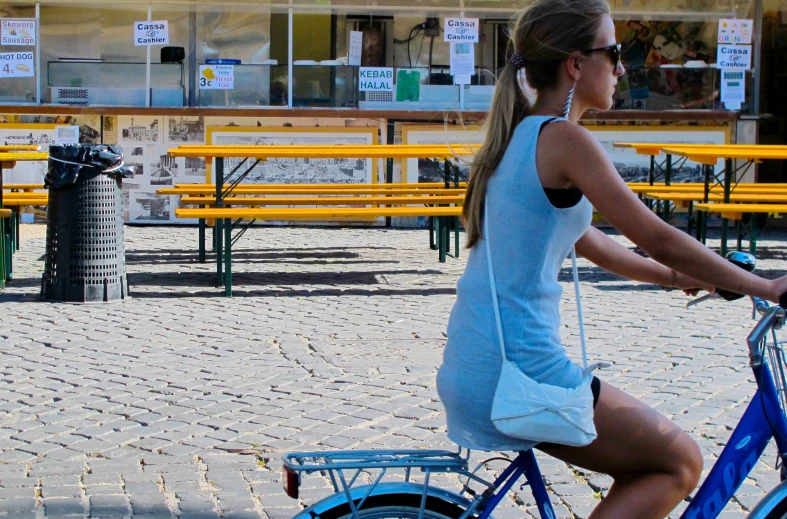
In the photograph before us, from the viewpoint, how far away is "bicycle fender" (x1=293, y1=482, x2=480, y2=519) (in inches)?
93.4

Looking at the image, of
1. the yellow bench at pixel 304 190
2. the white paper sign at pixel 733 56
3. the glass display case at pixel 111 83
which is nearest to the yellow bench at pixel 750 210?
the yellow bench at pixel 304 190

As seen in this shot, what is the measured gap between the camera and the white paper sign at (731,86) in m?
16.4

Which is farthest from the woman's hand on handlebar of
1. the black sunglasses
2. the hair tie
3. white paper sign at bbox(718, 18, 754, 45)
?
white paper sign at bbox(718, 18, 754, 45)

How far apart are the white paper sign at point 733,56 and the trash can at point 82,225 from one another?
1045cm

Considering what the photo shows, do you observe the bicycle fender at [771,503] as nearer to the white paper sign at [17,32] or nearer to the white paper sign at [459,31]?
the white paper sign at [459,31]

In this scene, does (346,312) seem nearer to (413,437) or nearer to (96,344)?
(96,344)

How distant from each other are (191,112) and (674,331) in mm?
9799

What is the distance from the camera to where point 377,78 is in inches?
639

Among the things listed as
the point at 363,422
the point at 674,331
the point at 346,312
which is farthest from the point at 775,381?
the point at 346,312

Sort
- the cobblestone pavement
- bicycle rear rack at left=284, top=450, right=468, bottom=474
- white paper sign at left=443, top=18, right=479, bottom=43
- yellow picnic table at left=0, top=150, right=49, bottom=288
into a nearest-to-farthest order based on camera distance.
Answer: bicycle rear rack at left=284, top=450, right=468, bottom=474, the cobblestone pavement, yellow picnic table at left=0, top=150, right=49, bottom=288, white paper sign at left=443, top=18, right=479, bottom=43

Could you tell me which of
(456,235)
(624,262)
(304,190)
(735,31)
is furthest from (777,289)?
(735,31)

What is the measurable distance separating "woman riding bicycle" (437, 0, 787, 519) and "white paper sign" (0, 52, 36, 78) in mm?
14745

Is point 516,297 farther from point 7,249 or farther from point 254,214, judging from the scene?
point 7,249

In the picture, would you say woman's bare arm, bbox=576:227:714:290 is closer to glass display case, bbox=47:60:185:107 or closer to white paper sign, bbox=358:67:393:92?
white paper sign, bbox=358:67:393:92
